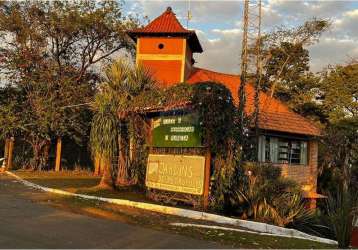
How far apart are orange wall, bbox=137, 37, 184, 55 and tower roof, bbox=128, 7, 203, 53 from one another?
286 mm

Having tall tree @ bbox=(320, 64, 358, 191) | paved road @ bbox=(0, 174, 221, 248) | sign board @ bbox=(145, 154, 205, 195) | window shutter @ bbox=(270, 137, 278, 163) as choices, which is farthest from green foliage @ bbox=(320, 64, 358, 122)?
paved road @ bbox=(0, 174, 221, 248)

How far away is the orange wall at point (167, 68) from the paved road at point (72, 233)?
1665 cm

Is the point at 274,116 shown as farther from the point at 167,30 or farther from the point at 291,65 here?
the point at 291,65

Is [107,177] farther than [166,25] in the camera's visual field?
No

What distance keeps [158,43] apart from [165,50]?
0.60 metres

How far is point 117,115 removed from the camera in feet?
59.3

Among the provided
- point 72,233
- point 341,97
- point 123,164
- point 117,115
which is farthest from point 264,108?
point 72,233

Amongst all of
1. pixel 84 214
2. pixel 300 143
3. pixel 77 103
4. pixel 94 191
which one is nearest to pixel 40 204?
→ pixel 84 214

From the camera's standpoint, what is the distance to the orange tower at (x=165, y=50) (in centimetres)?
2792

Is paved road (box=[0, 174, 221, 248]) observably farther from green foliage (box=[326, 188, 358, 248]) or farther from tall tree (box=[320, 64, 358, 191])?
tall tree (box=[320, 64, 358, 191])

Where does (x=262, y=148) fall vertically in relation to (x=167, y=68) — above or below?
below

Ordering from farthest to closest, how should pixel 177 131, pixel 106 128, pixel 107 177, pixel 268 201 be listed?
pixel 107 177 → pixel 106 128 → pixel 177 131 → pixel 268 201

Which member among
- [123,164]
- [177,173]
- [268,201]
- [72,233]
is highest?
[123,164]

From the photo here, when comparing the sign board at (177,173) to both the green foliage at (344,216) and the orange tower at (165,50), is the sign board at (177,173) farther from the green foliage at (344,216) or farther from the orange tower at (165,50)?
the orange tower at (165,50)
